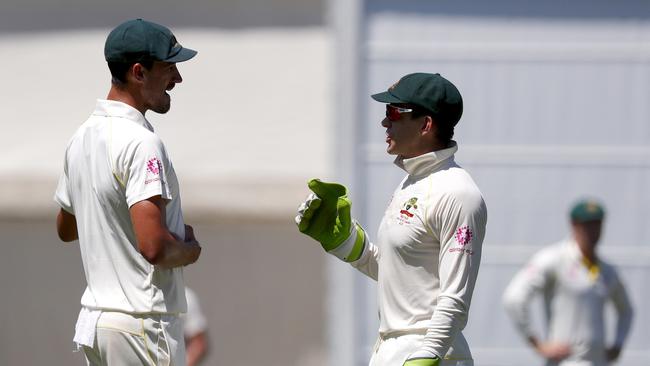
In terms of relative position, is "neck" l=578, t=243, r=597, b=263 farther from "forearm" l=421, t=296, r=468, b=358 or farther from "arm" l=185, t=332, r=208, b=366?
"forearm" l=421, t=296, r=468, b=358

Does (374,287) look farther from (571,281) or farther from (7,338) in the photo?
(7,338)

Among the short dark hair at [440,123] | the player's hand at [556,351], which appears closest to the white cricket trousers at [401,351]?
the short dark hair at [440,123]

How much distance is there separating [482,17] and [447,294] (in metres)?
4.67

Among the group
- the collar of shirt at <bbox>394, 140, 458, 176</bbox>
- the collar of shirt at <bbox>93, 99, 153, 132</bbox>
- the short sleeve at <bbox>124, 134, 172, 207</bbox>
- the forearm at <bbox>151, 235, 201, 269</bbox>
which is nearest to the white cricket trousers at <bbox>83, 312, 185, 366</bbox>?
the forearm at <bbox>151, 235, 201, 269</bbox>

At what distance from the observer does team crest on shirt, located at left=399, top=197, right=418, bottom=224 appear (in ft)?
12.9

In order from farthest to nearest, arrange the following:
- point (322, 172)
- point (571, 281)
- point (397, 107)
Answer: point (322, 172), point (571, 281), point (397, 107)

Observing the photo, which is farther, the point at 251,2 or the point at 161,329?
the point at 251,2

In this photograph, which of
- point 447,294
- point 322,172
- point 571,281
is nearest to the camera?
point 447,294

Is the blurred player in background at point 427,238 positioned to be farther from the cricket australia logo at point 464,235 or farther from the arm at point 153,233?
the arm at point 153,233

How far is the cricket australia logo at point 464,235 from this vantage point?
3.83 m

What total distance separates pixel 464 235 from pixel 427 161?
0.90ft

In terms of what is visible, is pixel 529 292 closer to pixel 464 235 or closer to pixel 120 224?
pixel 464 235

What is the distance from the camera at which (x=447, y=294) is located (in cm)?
382

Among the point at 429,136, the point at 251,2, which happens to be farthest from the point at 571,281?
the point at 429,136
